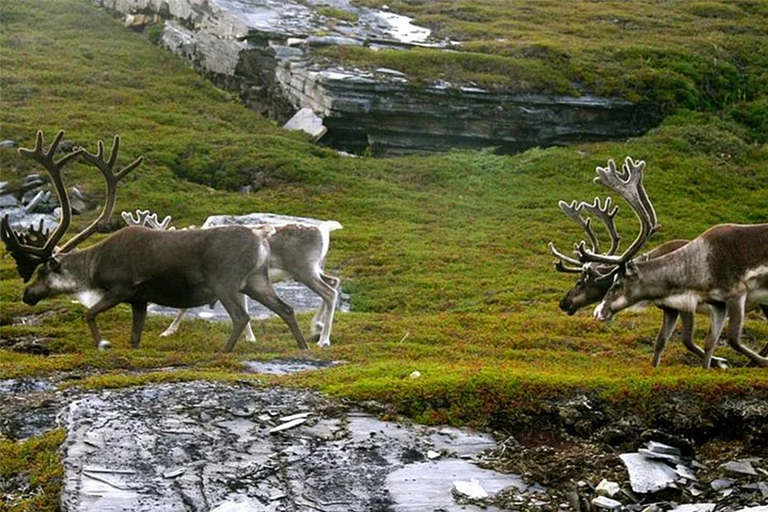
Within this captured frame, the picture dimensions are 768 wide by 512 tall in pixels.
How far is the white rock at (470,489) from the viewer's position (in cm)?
925

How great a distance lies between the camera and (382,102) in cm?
3525

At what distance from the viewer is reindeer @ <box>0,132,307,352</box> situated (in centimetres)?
1477

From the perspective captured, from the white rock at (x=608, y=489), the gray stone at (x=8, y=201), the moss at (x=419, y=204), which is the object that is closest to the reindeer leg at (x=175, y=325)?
the moss at (x=419, y=204)

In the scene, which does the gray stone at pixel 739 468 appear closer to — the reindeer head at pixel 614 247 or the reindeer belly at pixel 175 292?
the reindeer head at pixel 614 247

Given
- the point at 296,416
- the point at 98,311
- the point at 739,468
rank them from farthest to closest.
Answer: the point at 98,311
the point at 296,416
the point at 739,468

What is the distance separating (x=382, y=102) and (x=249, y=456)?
86.7 ft

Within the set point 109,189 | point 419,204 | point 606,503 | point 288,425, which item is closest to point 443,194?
point 419,204

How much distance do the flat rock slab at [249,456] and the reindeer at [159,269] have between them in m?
3.72

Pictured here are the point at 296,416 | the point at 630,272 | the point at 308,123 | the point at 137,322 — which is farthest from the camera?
the point at 308,123

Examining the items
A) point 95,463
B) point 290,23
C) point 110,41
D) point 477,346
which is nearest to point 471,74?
point 290,23

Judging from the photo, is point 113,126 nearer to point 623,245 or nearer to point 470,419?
point 623,245

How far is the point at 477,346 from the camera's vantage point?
16156 millimetres

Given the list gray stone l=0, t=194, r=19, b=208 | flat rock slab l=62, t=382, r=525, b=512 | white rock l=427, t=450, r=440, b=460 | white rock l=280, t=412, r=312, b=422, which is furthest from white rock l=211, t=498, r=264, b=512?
gray stone l=0, t=194, r=19, b=208

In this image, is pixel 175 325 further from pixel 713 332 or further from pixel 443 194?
pixel 443 194
